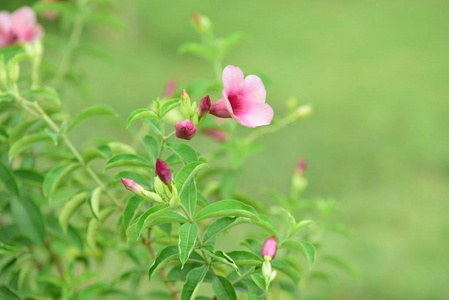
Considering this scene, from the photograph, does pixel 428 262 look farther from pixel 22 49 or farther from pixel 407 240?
pixel 22 49

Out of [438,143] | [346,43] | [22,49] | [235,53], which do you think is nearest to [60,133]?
[22,49]

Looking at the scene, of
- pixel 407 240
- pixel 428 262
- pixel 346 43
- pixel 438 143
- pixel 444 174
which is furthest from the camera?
pixel 346 43

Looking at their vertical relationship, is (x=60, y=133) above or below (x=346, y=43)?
above

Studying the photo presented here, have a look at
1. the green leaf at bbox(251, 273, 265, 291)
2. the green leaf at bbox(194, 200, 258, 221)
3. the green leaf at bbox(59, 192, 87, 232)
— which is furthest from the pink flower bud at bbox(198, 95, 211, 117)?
the green leaf at bbox(59, 192, 87, 232)

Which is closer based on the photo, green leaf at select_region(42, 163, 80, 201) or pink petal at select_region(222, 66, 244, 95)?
pink petal at select_region(222, 66, 244, 95)

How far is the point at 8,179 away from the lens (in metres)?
0.96

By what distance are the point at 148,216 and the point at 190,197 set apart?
90mm

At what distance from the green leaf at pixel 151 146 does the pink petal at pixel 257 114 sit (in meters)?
0.16

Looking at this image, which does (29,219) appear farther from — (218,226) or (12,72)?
(218,226)

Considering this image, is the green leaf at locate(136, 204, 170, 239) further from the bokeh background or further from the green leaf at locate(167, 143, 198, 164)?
the bokeh background

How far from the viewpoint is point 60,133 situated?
91cm

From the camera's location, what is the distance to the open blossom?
3.83ft

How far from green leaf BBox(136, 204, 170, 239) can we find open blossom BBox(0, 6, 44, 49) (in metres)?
0.63

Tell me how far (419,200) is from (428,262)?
566 mm
